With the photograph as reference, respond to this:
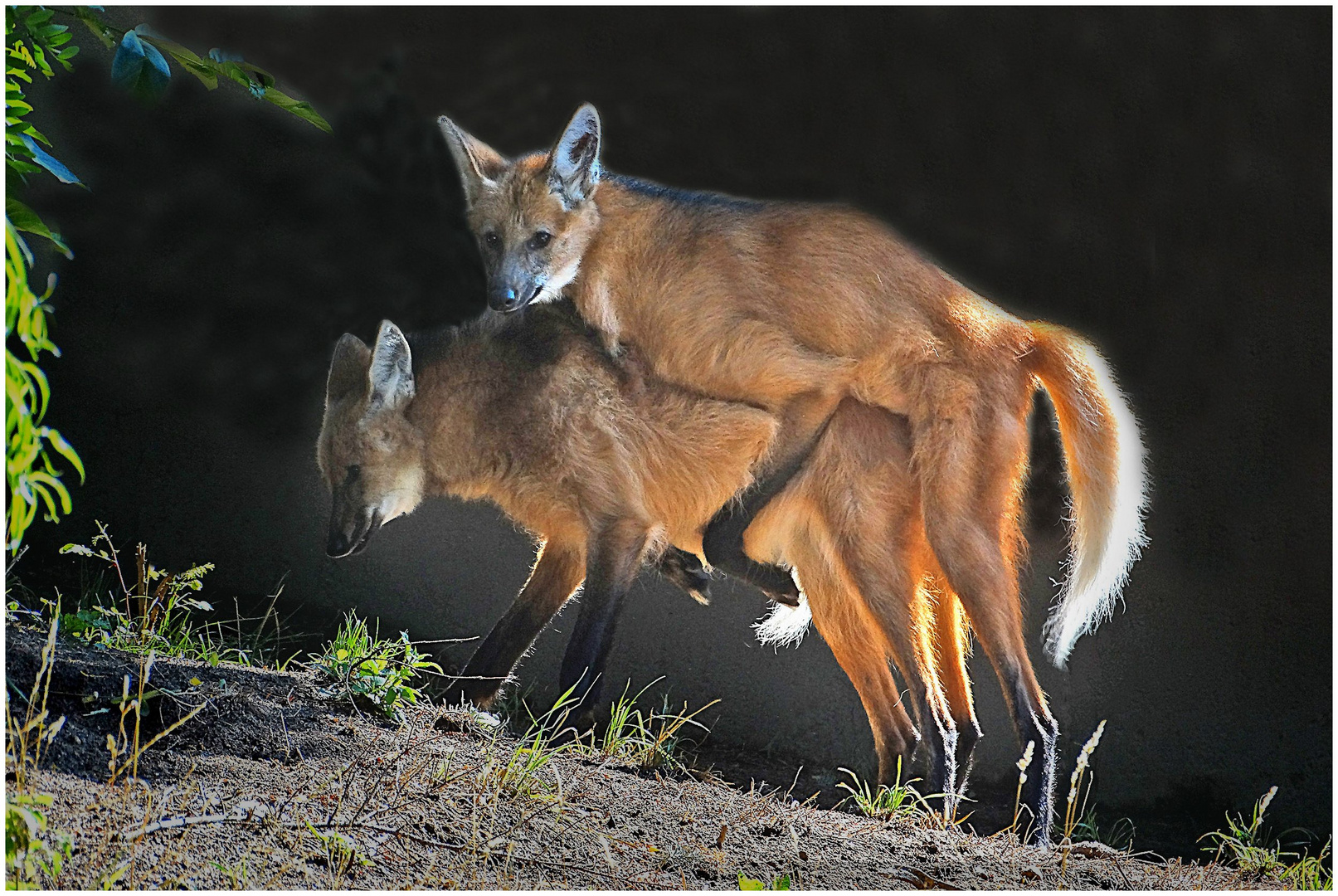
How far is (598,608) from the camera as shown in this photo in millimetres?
3154

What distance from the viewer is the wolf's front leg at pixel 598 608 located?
123 inches

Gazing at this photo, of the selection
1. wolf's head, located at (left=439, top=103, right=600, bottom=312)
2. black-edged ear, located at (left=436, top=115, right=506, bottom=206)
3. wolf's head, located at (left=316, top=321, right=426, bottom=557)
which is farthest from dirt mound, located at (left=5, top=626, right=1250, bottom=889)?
black-edged ear, located at (left=436, top=115, right=506, bottom=206)

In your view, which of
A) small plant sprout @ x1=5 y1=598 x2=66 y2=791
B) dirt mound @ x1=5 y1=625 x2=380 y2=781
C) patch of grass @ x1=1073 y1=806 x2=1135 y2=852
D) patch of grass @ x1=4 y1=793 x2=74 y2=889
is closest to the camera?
patch of grass @ x1=4 y1=793 x2=74 y2=889

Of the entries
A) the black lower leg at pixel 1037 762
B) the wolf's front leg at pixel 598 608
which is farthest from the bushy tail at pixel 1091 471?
the wolf's front leg at pixel 598 608

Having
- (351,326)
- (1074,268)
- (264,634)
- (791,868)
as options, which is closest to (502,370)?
(351,326)

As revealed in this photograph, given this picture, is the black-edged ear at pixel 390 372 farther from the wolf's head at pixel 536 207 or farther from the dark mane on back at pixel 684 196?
the dark mane on back at pixel 684 196

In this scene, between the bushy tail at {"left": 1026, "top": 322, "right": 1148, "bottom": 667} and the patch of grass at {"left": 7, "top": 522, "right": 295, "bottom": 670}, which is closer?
the patch of grass at {"left": 7, "top": 522, "right": 295, "bottom": 670}

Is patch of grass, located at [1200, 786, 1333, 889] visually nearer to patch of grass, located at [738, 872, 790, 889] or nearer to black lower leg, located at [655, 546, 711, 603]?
patch of grass, located at [738, 872, 790, 889]

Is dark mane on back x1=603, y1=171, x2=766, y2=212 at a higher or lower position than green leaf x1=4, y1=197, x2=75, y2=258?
higher

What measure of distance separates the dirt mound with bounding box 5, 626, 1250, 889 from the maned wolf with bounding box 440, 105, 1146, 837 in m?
0.61

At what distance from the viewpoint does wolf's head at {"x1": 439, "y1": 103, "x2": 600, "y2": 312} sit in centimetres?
303

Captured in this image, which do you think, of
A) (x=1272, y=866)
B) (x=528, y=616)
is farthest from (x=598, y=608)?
(x=1272, y=866)

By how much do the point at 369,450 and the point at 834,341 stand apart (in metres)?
1.35

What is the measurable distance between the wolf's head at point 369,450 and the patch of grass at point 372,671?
0.35 m
